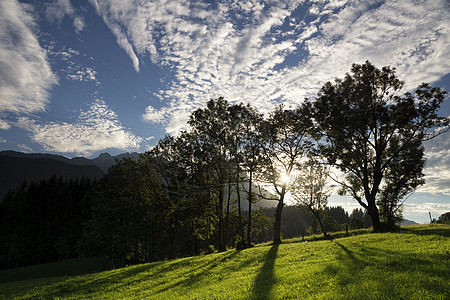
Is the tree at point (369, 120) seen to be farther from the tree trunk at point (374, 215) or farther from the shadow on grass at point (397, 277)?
the shadow on grass at point (397, 277)

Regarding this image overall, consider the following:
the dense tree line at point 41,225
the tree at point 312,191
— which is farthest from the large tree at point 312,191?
the dense tree line at point 41,225

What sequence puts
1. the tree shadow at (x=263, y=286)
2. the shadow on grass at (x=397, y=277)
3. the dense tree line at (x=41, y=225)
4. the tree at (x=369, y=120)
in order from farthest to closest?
1. the dense tree line at (x=41, y=225)
2. the tree at (x=369, y=120)
3. the tree shadow at (x=263, y=286)
4. the shadow on grass at (x=397, y=277)

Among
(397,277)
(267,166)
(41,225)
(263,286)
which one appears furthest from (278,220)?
(41,225)

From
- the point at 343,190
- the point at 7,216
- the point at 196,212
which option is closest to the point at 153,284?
the point at 196,212

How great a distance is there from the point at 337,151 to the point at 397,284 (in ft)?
91.3

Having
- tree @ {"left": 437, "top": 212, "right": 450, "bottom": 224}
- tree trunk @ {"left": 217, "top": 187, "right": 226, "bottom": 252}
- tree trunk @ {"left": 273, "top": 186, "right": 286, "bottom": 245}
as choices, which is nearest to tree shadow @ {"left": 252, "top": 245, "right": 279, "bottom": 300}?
tree trunk @ {"left": 273, "top": 186, "right": 286, "bottom": 245}

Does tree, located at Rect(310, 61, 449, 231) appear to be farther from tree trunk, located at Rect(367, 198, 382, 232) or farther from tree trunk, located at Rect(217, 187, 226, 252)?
tree trunk, located at Rect(217, 187, 226, 252)

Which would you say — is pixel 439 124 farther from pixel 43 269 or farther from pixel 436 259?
pixel 43 269

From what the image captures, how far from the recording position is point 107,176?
176 ft

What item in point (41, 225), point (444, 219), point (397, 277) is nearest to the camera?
point (397, 277)

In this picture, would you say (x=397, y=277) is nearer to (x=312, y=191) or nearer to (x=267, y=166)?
(x=267, y=166)

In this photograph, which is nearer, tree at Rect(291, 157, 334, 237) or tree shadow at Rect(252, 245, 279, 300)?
tree shadow at Rect(252, 245, 279, 300)

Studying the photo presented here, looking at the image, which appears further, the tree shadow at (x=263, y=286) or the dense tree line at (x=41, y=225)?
the dense tree line at (x=41, y=225)

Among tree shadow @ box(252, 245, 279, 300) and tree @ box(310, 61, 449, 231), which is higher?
tree @ box(310, 61, 449, 231)
